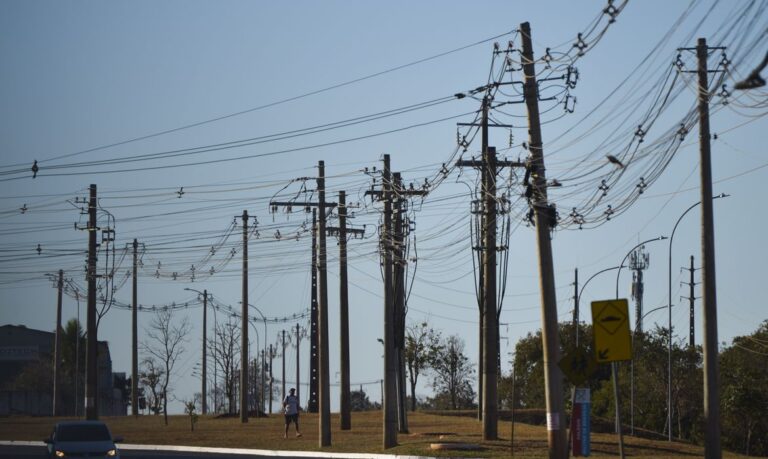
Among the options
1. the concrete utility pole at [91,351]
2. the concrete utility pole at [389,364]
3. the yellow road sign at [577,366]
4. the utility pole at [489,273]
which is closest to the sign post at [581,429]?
the yellow road sign at [577,366]

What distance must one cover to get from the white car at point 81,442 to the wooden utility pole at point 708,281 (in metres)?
15.4

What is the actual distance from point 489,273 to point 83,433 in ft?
48.1

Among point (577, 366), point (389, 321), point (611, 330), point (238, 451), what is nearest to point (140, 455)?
point (238, 451)

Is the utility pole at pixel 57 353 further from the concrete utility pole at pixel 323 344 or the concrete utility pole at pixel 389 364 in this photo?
the concrete utility pole at pixel 389 364

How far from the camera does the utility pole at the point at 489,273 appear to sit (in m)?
40.4

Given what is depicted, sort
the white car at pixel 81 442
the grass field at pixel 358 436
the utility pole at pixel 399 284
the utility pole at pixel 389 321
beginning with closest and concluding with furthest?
the white car at pixel 81 442
the grass field at pixel 358 436
the utility pole at pixel 389 321
the utility pole at pixel 399 284

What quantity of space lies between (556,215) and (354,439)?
21597 millimetres

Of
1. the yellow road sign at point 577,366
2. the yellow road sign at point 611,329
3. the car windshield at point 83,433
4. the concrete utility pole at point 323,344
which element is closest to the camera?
the yellow road sign at point 611,329

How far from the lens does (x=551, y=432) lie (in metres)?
29.1

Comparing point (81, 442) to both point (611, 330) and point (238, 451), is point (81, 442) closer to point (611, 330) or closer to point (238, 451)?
point (238, 451)

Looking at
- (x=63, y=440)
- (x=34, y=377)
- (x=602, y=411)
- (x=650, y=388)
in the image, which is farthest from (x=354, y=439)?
(x=34, y=377)

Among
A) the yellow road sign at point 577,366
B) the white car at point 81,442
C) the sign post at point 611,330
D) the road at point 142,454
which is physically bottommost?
the road at point 142,454

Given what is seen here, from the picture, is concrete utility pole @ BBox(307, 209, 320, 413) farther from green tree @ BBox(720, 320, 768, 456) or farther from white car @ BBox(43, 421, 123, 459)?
white car @ BBox(43, 421, 123, 459)

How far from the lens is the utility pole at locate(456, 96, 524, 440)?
40406 millimetres
